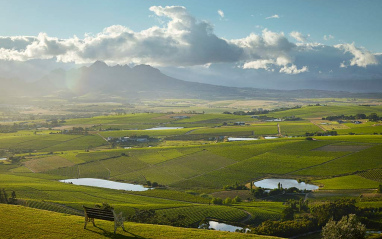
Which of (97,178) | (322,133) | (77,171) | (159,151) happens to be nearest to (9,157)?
(77,171)

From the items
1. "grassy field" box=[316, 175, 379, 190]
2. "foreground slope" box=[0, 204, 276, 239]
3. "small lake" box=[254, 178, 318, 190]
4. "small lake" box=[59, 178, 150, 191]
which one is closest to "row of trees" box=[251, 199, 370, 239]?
"small lake" box=[254, 178, 318, 190]

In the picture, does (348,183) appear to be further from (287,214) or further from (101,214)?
(101,214)

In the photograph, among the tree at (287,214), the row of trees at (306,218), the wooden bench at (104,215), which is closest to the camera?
the wooden bench at (104,215)

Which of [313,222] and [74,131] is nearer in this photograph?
[313,222]

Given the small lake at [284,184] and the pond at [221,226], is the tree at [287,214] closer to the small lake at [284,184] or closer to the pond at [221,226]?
the pond at [221,226]

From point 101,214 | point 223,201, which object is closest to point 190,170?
point 223,201

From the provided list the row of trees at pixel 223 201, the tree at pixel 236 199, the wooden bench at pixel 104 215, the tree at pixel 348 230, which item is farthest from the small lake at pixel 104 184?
the tree at pixel 348 230

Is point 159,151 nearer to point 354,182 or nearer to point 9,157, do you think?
point 9,157
